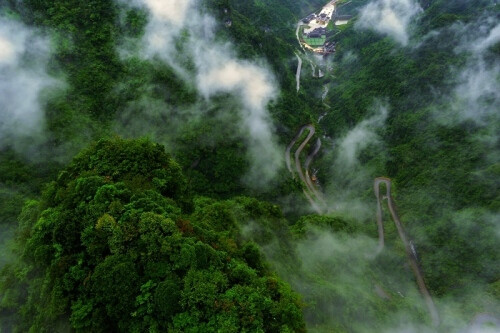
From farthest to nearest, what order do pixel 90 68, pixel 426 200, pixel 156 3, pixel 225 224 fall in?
pixel 156 3
pixel 426 200
pixel 90 68
pixel 225 224

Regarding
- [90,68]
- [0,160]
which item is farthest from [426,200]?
[0,160]

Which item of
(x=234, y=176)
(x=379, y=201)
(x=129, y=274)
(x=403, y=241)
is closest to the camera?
(x=129, y=274)

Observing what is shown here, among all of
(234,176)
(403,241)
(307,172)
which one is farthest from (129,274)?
(307,172)

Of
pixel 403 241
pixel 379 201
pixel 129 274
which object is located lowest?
pixel 129 274

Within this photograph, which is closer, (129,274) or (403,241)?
(129,274)

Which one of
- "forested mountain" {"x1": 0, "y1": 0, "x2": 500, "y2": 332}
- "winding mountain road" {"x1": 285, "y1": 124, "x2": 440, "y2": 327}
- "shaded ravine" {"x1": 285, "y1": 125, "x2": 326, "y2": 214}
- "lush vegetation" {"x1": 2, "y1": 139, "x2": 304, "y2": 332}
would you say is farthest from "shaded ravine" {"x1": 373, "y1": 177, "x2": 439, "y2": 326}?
"lush vegetation" {"x1": 2, "y1": 139, "x2": 304, "y2": 332}

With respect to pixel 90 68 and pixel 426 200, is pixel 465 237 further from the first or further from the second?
pixel 90 68

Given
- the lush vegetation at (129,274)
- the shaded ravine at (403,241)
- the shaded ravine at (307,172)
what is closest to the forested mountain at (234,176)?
the lush vegetation at (129,274)

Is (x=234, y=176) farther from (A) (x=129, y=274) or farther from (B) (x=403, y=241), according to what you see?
(A) (x=129, y=274)

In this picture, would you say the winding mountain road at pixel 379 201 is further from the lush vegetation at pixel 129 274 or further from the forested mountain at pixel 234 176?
the lush vegetation at pixel 129 274

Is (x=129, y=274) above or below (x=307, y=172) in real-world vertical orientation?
below
